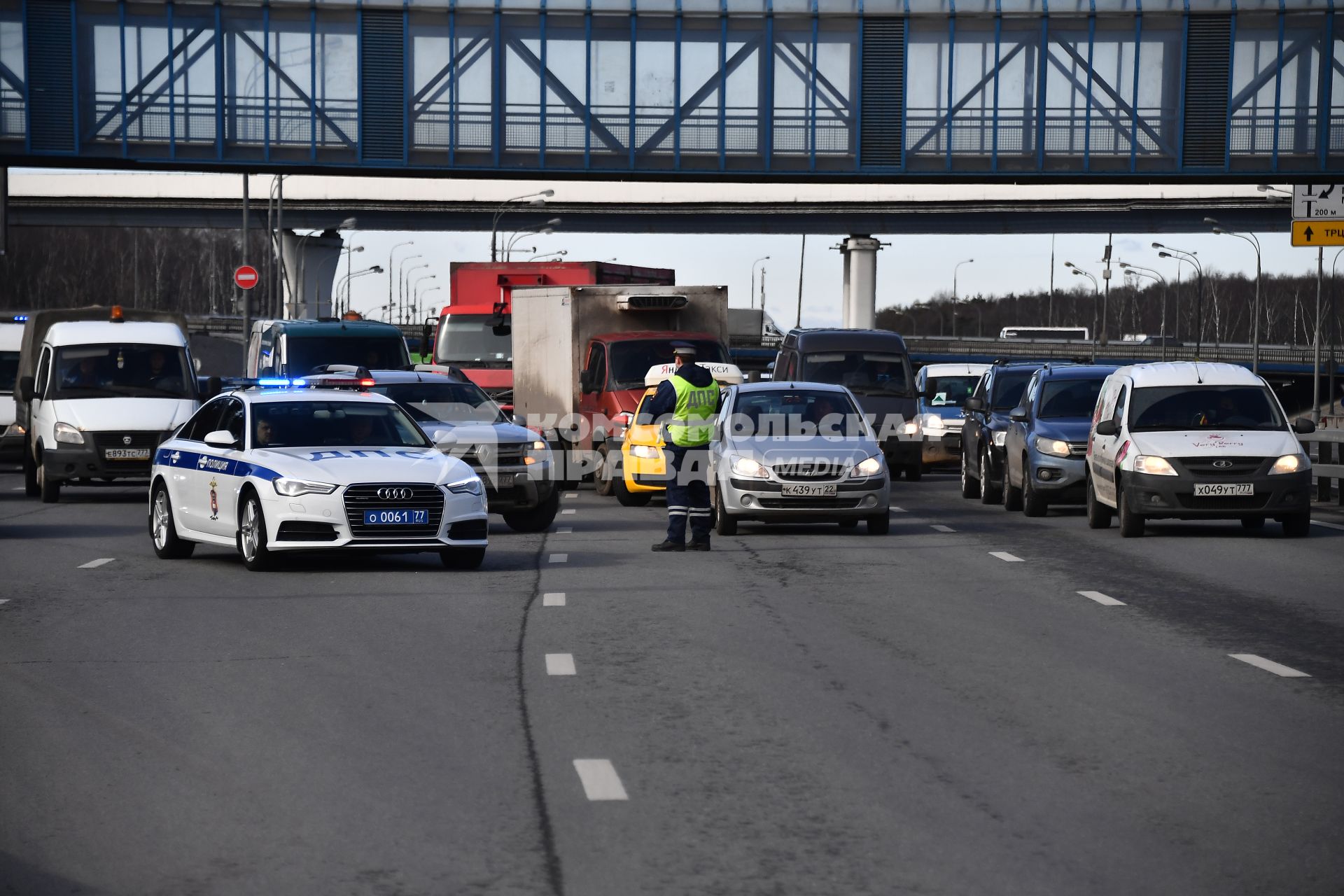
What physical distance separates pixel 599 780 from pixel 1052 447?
16.2 metres

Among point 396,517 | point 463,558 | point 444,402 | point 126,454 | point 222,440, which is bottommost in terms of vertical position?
point 463,558

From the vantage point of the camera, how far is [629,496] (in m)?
24.4

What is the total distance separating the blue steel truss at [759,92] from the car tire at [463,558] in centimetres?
2341

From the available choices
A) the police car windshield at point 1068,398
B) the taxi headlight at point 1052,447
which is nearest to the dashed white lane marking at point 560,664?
the taxi headlight at point 1052,447

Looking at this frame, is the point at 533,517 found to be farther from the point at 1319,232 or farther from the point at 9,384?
the point at 9,384

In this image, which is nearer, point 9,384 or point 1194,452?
point 1194,452

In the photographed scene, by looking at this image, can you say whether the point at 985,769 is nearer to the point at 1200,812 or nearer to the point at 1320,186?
the point at 1200,812

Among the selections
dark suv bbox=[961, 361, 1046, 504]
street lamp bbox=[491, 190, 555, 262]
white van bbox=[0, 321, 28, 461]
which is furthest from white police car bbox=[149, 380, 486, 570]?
street lamp bbox=[491, 190, 555, 262]

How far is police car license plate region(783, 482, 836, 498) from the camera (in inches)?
761

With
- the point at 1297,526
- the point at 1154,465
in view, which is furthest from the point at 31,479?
the point at 1297,526

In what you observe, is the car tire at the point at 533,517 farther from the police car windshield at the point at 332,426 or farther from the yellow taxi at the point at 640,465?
the police car windshield at the point at 332,426

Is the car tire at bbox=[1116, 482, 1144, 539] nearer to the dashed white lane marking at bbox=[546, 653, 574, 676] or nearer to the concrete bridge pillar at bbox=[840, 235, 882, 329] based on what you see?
the dashed white lane marking at bbox=[546, 653, 574, 676]

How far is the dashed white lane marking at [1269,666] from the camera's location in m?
10.1

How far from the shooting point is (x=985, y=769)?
7.55 meters
